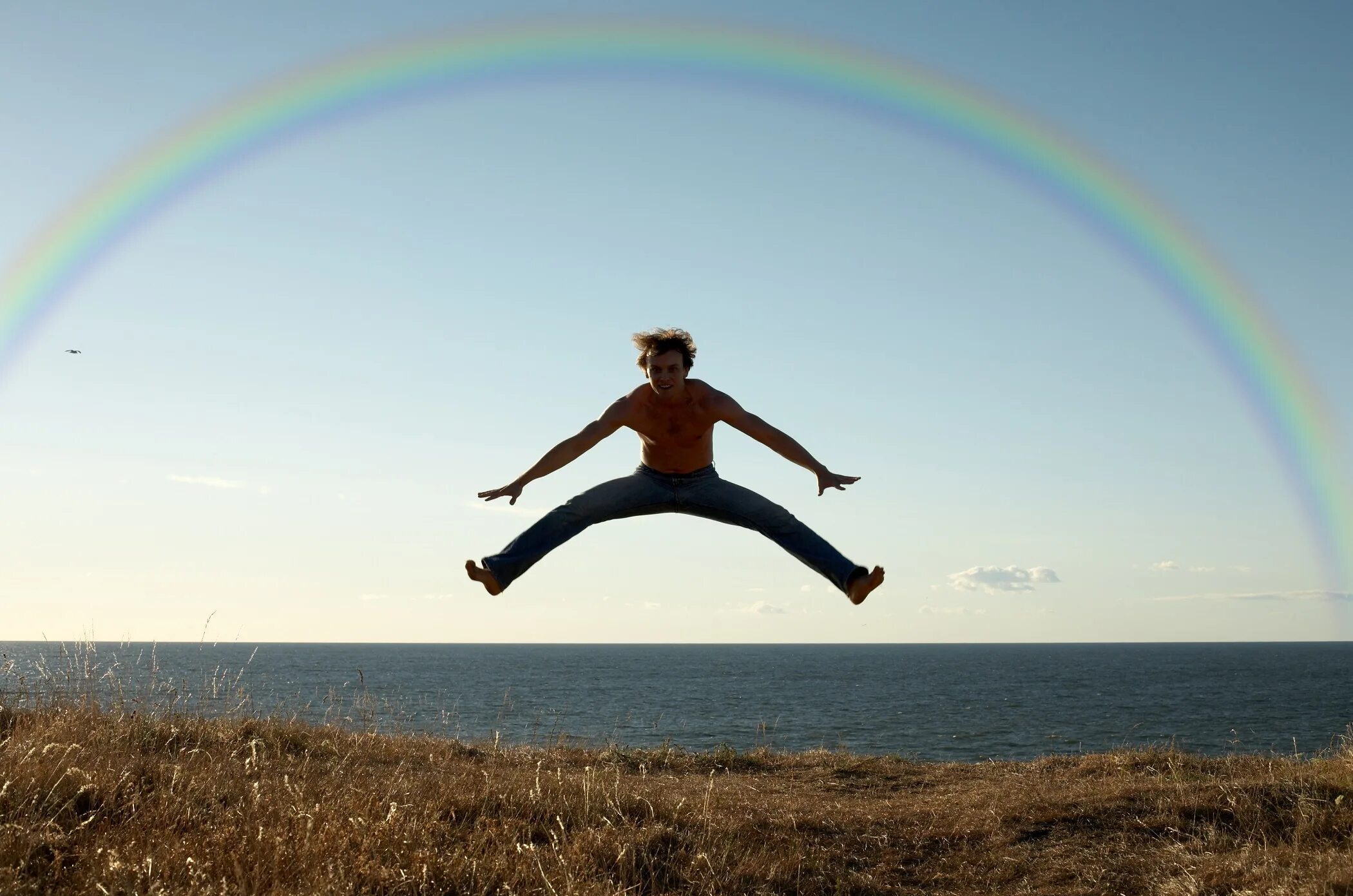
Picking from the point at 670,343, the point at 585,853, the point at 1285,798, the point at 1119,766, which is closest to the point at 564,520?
the point at 670,343

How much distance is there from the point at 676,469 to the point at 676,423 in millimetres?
356

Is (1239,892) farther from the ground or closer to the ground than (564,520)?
closer to the ground

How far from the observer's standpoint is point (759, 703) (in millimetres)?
63875

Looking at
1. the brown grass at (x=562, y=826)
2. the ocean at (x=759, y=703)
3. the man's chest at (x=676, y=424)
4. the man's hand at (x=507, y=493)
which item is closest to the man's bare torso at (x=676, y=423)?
the man's chest at (x=676, y=424)

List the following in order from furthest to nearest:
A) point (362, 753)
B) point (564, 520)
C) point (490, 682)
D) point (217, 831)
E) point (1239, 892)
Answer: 1. point (490, 682)
2. point (362, 753)
3. point (564, 520)
4. point (1239, 892)
5. point (217, 831)

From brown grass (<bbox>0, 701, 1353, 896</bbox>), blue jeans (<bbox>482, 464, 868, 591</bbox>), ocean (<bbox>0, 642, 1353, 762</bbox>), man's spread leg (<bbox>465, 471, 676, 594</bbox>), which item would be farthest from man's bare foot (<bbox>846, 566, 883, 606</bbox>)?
ocean (<bbox>0, 642, 1353, 762</bbox>)

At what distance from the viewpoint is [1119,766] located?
1244 centimetres

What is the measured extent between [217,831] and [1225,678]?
11174cm

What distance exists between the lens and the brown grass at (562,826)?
598 cm

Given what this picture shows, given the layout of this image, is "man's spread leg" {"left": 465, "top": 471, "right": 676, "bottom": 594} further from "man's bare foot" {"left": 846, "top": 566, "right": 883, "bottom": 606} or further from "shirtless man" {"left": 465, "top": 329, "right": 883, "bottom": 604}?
"man's bare foot" {"left": 846, "top": 566, "right": 883, "bottom": 606}

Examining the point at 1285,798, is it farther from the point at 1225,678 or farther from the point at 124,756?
the point at 1225,678

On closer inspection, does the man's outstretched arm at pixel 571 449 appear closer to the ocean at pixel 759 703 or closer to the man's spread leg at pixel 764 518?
the man's spread leg at pixel 764 518

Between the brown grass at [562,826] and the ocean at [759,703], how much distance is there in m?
1.23

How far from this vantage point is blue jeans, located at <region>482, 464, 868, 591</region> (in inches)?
302
